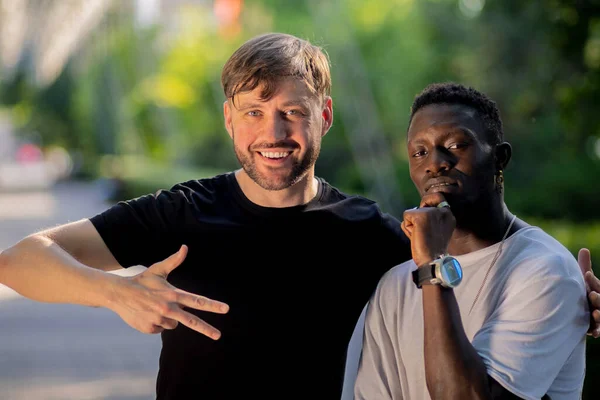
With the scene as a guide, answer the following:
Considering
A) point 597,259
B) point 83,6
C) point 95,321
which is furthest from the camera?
point 83,6

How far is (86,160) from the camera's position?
51969mm

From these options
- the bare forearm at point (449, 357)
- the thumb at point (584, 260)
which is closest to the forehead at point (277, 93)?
the bare forearm at point (449, 357)

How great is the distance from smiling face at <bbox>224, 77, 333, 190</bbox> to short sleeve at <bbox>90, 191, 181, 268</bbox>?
31 centimetres

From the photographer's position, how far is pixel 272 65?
297 cm

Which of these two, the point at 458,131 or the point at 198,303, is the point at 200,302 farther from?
the point at 458,131

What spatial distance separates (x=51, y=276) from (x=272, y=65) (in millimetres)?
977

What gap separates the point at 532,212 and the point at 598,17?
404 inches

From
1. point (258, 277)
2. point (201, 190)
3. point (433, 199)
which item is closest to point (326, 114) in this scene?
point (201, 190)

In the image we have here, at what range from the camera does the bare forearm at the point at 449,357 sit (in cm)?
235

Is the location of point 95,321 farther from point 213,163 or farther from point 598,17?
point 213,163

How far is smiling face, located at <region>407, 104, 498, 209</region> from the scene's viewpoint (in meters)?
2.62

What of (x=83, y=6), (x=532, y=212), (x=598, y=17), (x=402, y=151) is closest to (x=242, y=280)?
(x=598, y=17)

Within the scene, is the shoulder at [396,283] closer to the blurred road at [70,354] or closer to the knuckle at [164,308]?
the knuckle at [164,308]

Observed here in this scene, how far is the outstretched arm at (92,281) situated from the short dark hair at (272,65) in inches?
25.6
